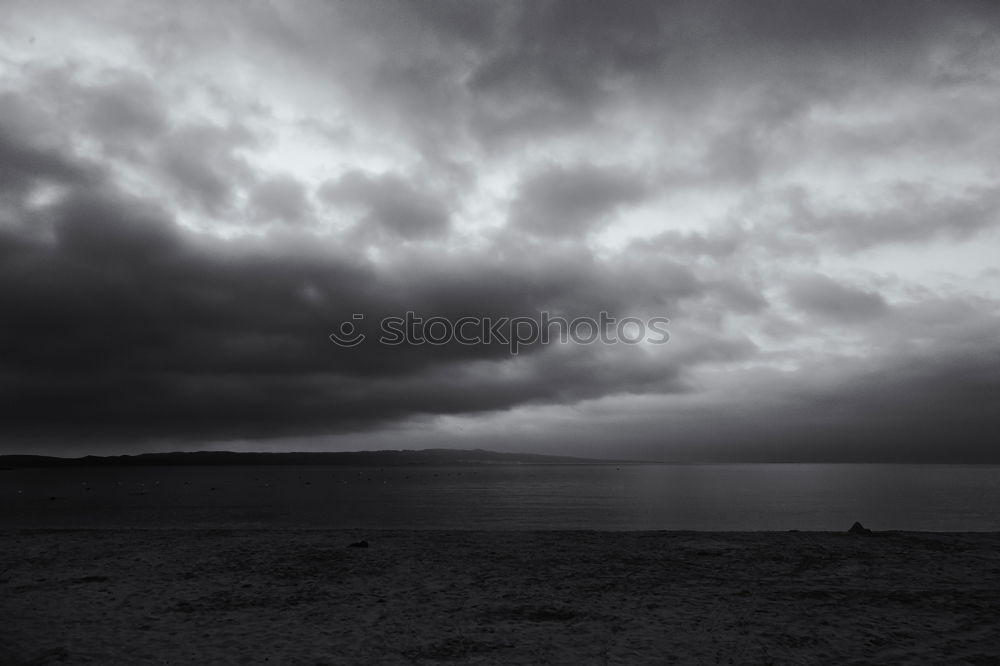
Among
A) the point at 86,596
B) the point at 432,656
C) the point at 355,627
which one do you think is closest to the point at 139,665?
the point at 355,627

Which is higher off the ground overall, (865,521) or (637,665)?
(637,665)

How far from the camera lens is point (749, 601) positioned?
15359 mm

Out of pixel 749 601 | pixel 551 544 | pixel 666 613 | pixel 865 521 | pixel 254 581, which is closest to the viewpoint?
pixel 666 613

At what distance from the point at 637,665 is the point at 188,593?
1213cm

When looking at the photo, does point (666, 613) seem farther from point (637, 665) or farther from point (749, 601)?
point (637, 665)

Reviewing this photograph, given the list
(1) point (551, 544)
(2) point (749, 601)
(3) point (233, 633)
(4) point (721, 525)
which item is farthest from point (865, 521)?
(3) point (233, 633)

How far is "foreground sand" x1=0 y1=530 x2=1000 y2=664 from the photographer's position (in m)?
11.7

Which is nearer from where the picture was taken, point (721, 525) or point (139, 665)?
point (139, 665)

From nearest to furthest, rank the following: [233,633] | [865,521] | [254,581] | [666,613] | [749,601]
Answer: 1. [233,633]
2. [666,613]
3. [749,601]
4. [254,581]
5. [865,521]

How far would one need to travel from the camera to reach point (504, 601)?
50.9 ft

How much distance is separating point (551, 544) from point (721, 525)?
1198 inches

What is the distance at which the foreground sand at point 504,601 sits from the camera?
11.7 meters

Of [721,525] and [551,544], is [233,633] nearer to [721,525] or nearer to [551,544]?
[551,544]

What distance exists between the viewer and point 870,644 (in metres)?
12.1
